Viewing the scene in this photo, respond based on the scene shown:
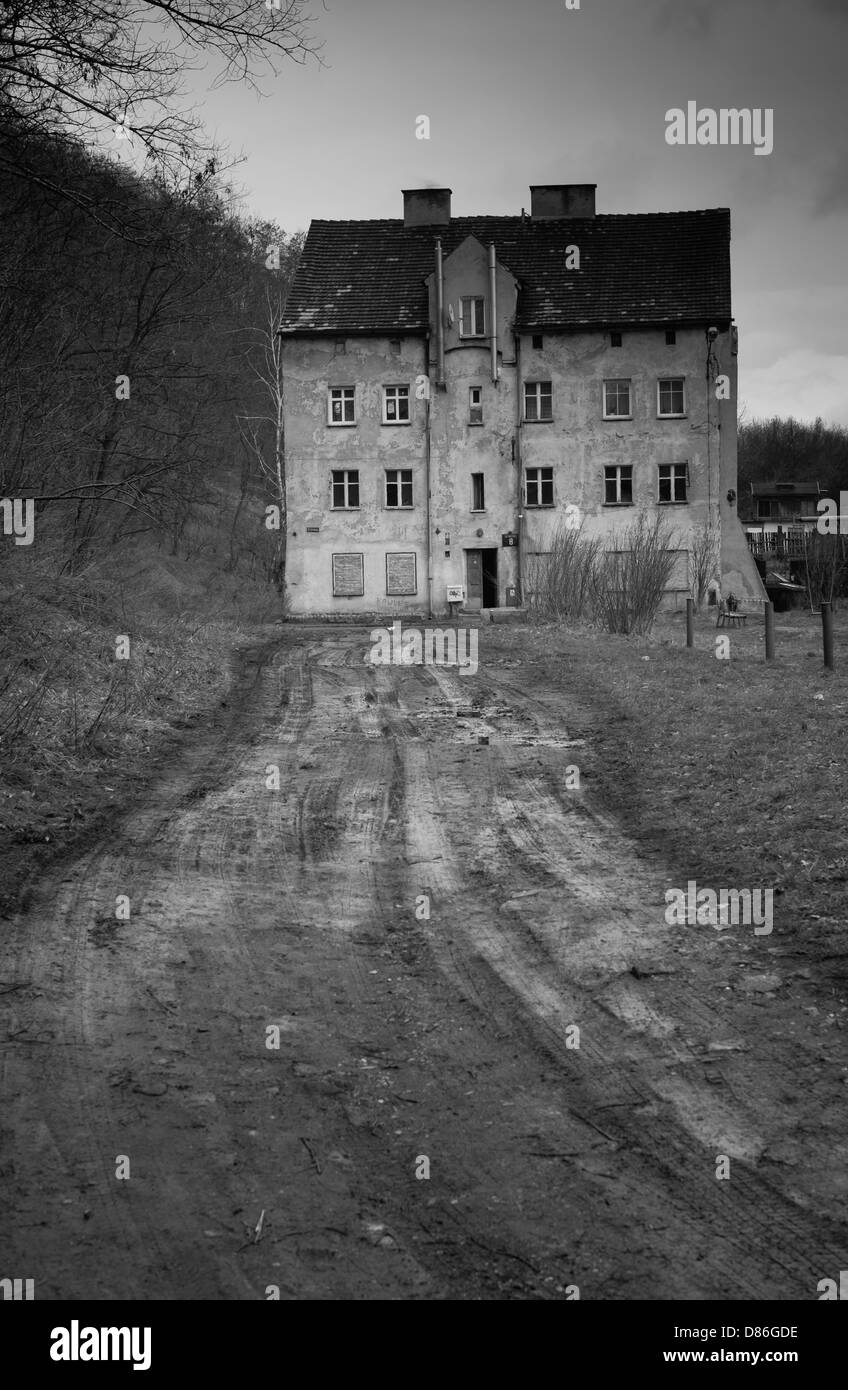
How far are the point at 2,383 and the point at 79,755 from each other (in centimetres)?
619

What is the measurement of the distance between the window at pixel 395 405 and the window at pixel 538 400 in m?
4.54

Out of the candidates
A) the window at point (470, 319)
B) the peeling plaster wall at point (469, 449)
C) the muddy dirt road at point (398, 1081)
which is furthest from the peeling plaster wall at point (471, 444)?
the muddy dirt road at point (398, 1081)

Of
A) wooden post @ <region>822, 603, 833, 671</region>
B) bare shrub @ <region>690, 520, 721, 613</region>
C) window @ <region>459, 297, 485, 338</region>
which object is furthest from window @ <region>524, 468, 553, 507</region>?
wooden post @ <region>822, 603, 833, 671</region>

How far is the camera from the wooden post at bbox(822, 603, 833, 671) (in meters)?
17.0

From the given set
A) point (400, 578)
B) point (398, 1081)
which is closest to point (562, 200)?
point (400, 578)

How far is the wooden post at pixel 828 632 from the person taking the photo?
17000 millimetres

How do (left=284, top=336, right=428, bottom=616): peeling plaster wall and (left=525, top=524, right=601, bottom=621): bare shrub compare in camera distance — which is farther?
(left=284, top=336, right=428, bottom=616): peeling plaster wall

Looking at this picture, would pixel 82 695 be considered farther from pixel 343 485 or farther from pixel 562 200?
pixel 562 200

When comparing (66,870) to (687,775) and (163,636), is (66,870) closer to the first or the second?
(687,775)

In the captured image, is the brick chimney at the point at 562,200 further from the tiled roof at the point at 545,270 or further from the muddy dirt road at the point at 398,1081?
the muddy dirt road at the point at 398,1081

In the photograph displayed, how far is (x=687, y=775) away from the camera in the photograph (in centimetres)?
1054

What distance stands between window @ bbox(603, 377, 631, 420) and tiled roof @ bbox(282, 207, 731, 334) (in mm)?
2155

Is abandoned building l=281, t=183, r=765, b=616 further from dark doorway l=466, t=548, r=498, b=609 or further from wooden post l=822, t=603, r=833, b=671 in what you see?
wooden post l=822, t=603, r=833, b=671

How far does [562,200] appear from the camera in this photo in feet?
151
